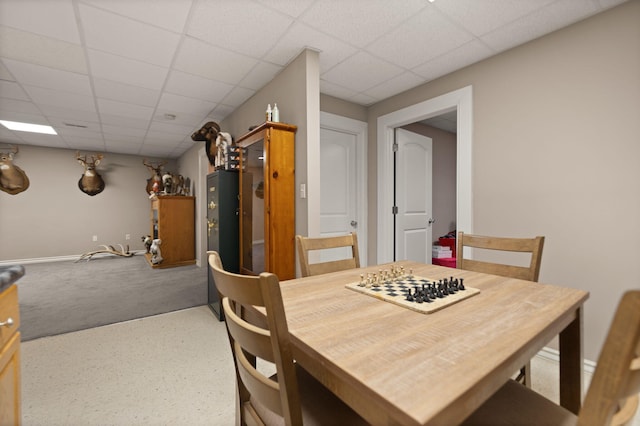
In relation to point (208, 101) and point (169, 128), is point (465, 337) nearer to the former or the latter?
point (208, 101)

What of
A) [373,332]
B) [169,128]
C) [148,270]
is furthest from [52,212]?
[373,332]

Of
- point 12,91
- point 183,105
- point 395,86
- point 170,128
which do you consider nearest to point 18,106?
point 12,91

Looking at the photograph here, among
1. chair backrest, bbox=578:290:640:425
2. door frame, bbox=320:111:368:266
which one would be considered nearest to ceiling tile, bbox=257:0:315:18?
door frame, bbox=320:111:368:266

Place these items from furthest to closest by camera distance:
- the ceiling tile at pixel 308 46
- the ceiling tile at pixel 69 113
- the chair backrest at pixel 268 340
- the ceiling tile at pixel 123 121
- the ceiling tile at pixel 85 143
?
the ceiling tile at pixel 85 143 < the ceiling tile at pixel 123 121 < the ceiling tile at pixel 69 113 < the ceiling tile at pixel 308 46 < the chair backrest at pixel 268 340

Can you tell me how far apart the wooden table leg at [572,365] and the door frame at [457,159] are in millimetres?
1479

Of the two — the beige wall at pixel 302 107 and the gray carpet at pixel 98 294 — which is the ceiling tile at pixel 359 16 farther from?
the gray carpet at pixel 98 294

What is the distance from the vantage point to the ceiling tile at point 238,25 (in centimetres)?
180

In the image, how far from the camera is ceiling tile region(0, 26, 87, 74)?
208cm

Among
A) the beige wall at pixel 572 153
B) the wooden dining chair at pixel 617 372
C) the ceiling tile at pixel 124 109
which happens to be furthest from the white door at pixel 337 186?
the wooden dining chair at pixel 617 372

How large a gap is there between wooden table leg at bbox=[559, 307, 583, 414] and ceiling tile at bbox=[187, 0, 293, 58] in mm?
2357

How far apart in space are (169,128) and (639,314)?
5.39 meters

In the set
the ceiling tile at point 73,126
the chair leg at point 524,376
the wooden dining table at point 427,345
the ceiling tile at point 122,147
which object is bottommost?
the chair leg at point 524,376

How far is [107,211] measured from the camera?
6.51 meters

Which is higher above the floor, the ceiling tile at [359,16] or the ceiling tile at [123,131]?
the ceiling tile at [123,131]
